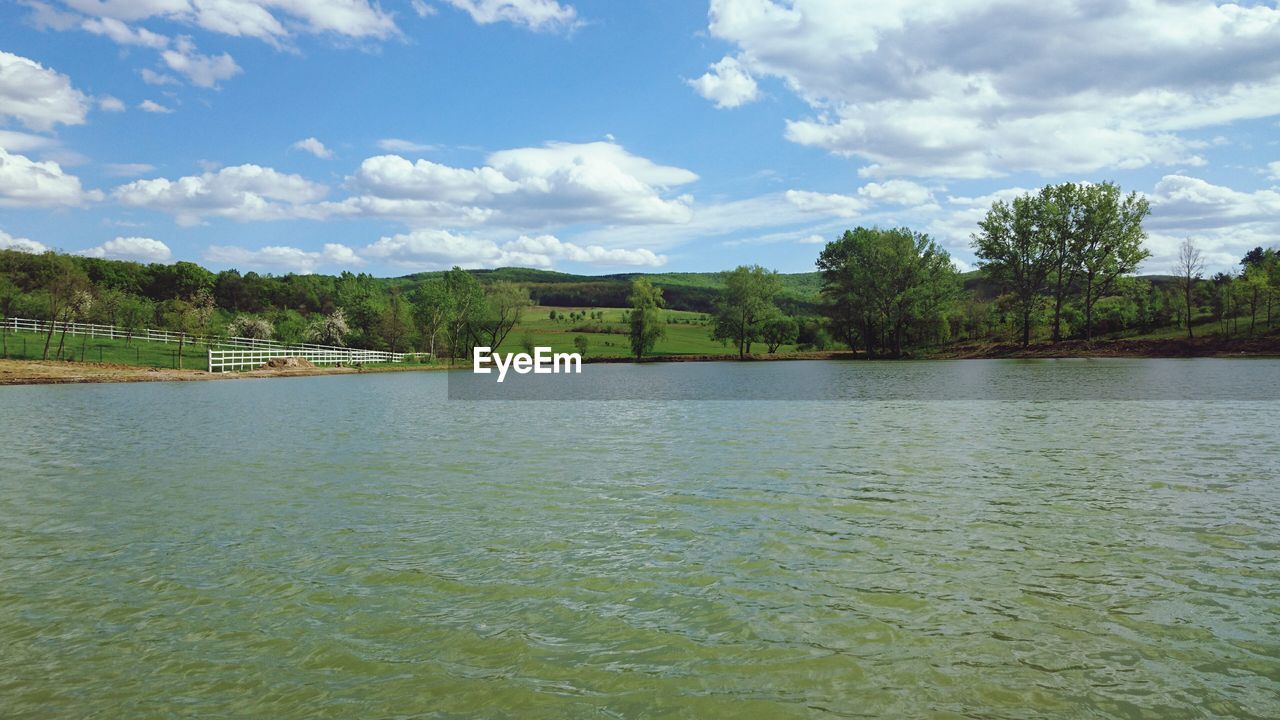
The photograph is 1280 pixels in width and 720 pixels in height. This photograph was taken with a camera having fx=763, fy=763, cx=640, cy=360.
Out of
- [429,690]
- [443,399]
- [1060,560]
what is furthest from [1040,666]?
[443,399]

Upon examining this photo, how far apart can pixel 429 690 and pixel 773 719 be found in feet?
9.13

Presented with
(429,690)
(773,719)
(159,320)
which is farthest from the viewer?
(159,320)

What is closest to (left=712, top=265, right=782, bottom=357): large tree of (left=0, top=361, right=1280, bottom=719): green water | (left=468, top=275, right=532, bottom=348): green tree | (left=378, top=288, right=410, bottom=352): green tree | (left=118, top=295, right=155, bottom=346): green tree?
(left=468, top=275, right=532, bottom=348): green tree

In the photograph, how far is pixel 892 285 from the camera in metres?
98.2

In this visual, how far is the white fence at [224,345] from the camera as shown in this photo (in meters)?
72.9

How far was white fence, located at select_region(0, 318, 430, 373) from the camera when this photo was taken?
72.9 m

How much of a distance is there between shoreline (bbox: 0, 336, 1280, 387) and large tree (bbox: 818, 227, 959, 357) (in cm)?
547

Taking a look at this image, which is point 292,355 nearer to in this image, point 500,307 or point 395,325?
point 395,325

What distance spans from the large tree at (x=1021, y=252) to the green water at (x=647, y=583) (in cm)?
7971

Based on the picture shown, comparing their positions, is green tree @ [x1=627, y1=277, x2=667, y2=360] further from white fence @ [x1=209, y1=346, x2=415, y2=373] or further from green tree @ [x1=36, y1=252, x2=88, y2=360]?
Result: green tree @ [x1=36, y1=252, x2=88, y2=360]

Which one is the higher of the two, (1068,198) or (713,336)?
(1068,198)

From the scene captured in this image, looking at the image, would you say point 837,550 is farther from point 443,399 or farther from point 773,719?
point 443,399

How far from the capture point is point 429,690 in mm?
6266

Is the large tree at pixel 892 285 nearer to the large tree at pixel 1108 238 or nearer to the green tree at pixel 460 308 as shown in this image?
the large tree at pixel 1108 238
